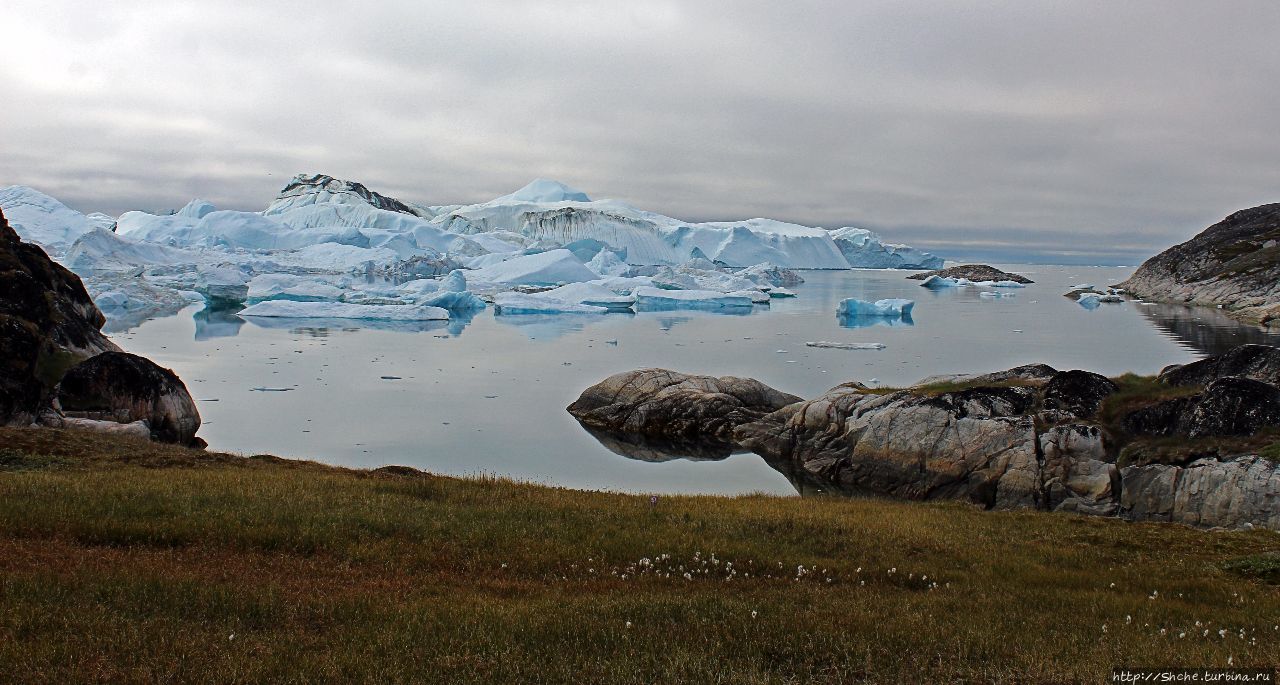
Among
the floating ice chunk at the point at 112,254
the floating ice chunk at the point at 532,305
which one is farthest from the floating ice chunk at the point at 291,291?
the floating ice chunk at the point at 532,305

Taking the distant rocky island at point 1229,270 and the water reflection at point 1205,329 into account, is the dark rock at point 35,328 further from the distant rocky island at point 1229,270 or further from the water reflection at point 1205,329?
the distant rocky island at point 1229,270

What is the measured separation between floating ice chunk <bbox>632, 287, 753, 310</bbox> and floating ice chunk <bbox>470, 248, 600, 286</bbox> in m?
9.68

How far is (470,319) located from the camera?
7225 cm

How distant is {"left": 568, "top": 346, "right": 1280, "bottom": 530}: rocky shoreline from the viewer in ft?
63.6

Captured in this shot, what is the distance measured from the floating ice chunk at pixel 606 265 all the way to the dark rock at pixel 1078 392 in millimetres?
80833

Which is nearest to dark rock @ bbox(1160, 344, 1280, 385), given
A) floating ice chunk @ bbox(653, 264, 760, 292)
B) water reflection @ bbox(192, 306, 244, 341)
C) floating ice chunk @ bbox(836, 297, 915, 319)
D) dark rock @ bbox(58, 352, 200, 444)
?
dark rock @ bbox(58, 352, 200, 444)

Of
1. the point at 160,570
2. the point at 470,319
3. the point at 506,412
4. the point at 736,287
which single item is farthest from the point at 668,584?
the point at 736,287

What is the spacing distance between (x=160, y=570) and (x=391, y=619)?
2.48m

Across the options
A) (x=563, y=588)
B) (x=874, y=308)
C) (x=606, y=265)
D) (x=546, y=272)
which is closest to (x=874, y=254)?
(x=606, y=265)

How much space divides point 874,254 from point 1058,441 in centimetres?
17204

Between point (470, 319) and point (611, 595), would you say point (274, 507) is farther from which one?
point (470, 319)

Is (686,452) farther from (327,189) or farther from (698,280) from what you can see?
(327,189)

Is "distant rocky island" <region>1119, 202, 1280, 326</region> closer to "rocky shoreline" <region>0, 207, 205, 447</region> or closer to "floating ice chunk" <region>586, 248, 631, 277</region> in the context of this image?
"floating ice chunk" <region>586, 248, 631, 277</region>

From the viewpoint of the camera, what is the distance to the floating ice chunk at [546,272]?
304ft
